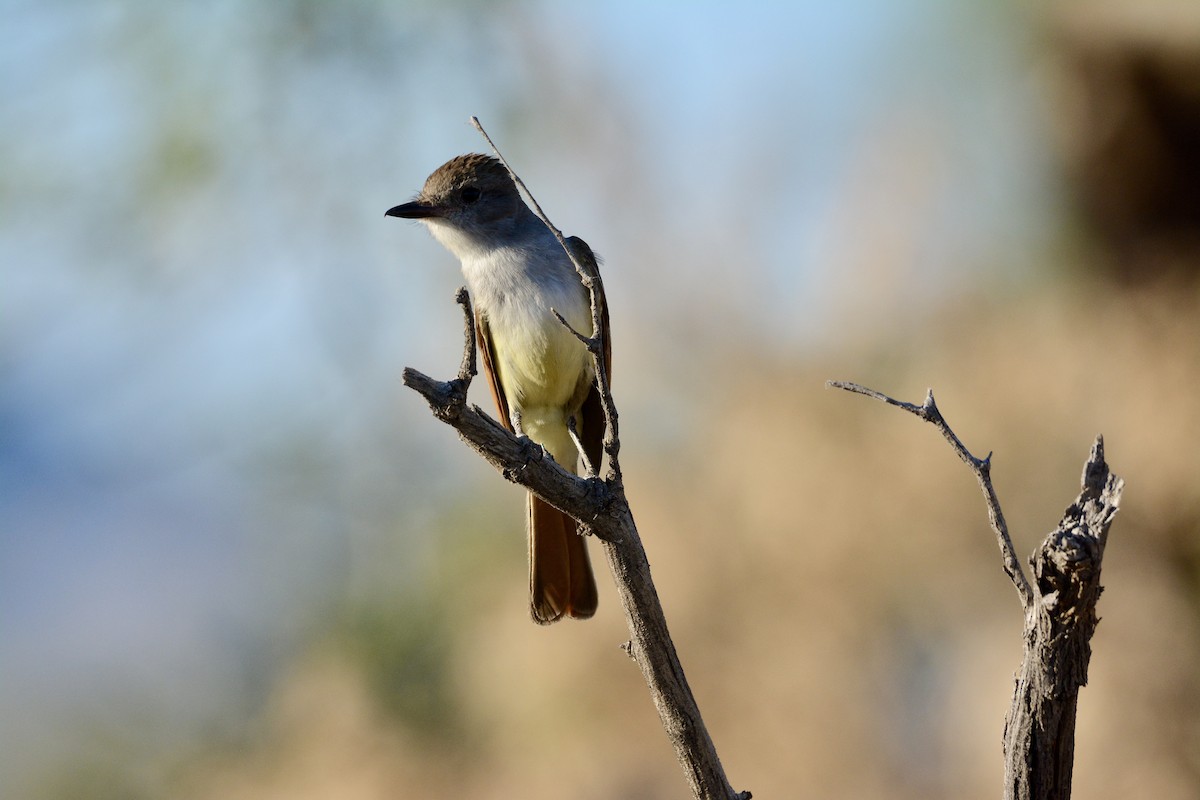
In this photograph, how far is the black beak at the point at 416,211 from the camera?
4125 millimetres

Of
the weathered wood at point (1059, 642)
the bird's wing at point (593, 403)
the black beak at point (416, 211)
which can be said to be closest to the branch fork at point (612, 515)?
the weathered wood at point (1059, 642)

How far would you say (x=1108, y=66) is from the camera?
5367 mm

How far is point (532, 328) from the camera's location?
373 cm

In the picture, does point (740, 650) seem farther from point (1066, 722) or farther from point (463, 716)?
point (1066, 722)

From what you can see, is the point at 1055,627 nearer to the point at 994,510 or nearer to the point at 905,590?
the point at 994,510

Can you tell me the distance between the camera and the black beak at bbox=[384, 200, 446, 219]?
412 centimetres

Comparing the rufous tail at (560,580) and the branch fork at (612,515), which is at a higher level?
the rufous tail at (560,580)

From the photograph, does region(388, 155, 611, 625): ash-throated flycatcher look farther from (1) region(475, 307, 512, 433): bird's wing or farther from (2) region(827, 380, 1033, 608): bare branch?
(2) region(827, 380, 1033, 608): bare branch

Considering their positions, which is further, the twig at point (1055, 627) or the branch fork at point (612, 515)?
the branch fork at point (612, 515)

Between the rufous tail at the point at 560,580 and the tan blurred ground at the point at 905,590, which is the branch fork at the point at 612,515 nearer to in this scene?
the rufous tail at the point at 560,580

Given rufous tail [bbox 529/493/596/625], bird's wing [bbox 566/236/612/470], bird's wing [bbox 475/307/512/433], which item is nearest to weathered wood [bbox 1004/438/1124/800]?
rufous tail [bbox 529/493/596/625]

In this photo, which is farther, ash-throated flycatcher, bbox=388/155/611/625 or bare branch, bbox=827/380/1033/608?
ash-throated flycatcher, bbox=388/155/611/625

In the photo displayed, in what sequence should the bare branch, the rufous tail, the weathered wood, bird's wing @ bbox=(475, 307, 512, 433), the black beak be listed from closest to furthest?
the weathered wood < the bare branch < the rufous tail < bird's wing @ bbox=(475, 307, 512, 433) < the black beak

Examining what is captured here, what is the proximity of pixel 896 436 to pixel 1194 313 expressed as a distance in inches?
55.2
